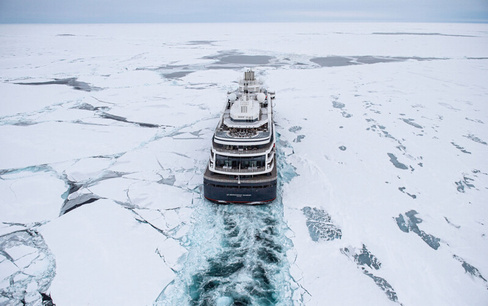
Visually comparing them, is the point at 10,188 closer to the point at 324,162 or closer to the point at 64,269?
the point at 64,269

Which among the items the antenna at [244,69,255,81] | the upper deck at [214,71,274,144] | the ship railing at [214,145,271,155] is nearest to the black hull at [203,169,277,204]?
the ship railing at [214,145,271,155]

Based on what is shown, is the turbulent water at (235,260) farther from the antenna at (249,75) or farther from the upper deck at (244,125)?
the antenna at (249,75)

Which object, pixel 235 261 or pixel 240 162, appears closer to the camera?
pixel 235 261

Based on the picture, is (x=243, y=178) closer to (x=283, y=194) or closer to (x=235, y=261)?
(x=283, y=194)

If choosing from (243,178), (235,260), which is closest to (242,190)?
(243,178)

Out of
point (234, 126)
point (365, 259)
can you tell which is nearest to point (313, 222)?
point (365, 259)
